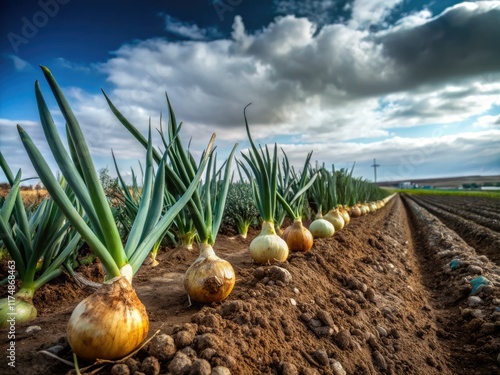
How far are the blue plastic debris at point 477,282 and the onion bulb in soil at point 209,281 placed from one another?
244 centimetres

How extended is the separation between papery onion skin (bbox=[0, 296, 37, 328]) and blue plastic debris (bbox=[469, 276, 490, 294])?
330 centimetres

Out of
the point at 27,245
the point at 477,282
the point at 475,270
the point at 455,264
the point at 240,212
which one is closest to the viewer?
the point at 27,245

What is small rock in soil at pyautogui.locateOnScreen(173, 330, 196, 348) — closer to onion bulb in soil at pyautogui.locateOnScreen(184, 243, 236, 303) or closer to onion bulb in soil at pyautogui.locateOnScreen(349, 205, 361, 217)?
onion bulb in soil at pyautogui.locateOnScreen(184, 243, 236, 303)

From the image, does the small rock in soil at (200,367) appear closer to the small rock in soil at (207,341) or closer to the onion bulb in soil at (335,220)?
the small rock in soil at (207,341)

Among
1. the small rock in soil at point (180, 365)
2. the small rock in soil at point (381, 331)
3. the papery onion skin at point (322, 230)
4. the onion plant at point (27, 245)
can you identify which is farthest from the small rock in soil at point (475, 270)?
the onion plant at point (27, 245)

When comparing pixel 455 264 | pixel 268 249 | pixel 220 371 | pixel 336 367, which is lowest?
pixel 455 264

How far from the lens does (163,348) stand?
3.31ft

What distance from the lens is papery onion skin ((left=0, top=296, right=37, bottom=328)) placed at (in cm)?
136

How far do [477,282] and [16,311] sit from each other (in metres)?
3.48

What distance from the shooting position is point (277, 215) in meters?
3.46

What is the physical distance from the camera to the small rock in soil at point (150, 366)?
94cm

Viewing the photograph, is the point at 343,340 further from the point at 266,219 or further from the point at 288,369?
the point at 266,219

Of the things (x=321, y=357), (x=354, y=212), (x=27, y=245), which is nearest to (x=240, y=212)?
(x=27, y=245)

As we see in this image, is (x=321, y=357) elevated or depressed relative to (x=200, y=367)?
depressed
